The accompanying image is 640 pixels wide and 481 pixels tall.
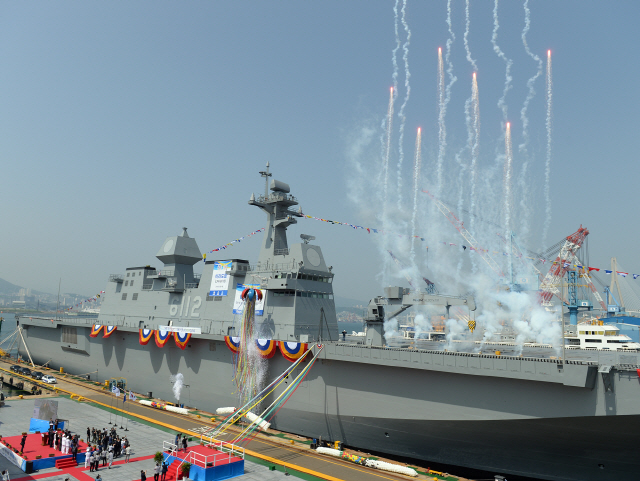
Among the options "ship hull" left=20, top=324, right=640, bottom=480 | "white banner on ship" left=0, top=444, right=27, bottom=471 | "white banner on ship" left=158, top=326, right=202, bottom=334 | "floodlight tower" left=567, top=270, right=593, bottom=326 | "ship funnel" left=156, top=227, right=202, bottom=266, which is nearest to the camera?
"ship hull" left=20, top=324, right=640, bottom=480

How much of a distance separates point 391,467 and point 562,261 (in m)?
53.0

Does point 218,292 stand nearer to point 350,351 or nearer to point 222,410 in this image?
point 222,410

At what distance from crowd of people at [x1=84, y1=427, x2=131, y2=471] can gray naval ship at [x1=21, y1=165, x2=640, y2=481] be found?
6373 millimetres

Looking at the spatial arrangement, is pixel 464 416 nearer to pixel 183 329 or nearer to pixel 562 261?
pixel 183 329

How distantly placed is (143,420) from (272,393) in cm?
702

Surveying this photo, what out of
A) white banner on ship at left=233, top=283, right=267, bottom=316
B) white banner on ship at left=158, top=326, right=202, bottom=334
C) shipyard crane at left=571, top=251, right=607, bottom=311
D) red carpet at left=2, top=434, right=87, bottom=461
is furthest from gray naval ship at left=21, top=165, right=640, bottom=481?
shipyard crane at left=571, top=251, right=607, bottom=311

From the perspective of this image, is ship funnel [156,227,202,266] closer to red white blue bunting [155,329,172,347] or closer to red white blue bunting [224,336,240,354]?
red white blue bunting [155,329,172,347]

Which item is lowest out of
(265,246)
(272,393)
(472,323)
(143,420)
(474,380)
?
(143,420)

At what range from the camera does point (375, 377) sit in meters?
18.0

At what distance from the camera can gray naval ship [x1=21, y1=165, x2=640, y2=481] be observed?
14.0m

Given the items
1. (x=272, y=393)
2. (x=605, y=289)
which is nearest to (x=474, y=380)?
(x=272, y=393)

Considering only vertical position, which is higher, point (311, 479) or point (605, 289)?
point (605, 289)

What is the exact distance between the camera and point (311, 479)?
14.8 m

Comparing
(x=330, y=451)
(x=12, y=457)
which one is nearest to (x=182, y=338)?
(x=12, y=457)
